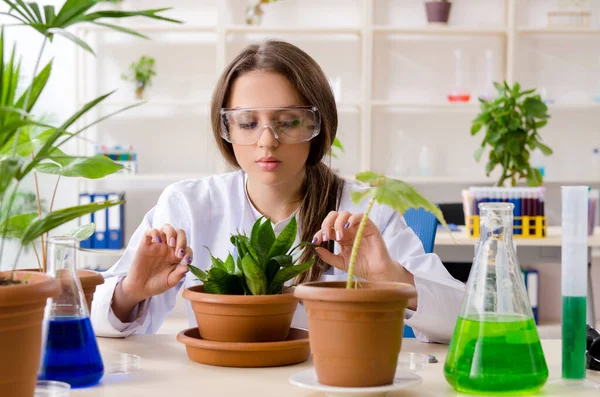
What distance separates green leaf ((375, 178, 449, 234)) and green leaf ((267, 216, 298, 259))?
1.00ft

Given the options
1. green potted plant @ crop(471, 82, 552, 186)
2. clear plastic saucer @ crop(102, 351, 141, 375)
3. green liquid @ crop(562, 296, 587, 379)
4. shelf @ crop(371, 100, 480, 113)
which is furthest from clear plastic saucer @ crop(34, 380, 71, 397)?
shelf @ crop(371, 100, 480, 113)

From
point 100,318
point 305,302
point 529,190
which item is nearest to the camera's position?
point 305,302

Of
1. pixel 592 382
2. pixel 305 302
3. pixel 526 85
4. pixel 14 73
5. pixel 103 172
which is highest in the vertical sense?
pixel 526 85

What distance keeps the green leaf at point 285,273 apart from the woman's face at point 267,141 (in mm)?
518

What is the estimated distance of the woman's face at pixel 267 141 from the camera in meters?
1.64

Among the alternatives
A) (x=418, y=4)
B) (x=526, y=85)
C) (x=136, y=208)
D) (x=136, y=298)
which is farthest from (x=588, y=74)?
(x=136, y=298)

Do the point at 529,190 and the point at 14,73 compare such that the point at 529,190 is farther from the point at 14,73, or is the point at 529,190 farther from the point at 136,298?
the point at 14,73

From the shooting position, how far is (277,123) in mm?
1651

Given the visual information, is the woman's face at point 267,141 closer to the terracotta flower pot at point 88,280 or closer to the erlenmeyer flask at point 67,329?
the terracotta flower pot at point 88,280

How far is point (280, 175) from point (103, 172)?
671 millimetres

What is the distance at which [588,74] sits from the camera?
17.0 feet

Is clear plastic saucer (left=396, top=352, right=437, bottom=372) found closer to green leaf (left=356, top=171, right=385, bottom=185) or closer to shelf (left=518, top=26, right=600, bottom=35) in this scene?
green leaf (left=356, top=171, right=385, bottom=185)

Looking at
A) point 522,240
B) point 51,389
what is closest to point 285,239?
point 51,389

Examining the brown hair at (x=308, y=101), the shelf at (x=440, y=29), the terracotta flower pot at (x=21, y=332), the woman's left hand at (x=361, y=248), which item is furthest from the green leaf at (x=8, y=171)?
the shelf at (x=440, y=29)
